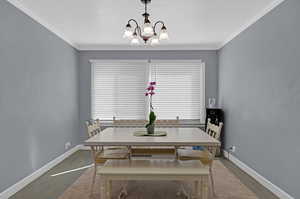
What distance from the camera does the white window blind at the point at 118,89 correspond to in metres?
5.55

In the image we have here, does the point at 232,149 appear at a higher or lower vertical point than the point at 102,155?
lower

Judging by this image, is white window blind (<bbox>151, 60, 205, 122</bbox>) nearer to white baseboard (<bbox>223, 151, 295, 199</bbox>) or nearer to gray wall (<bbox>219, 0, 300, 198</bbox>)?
gray wall (<bbox>219, 0, 300, 198</bbox>)

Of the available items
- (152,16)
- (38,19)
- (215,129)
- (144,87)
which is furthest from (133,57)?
(215,129)

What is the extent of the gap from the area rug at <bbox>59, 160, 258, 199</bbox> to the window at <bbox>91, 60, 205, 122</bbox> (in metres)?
2.22

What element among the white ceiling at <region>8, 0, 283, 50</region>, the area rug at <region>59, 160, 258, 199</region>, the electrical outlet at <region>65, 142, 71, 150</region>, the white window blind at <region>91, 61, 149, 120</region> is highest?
the white ceiling at <region>8, 0, 283, 50</region>

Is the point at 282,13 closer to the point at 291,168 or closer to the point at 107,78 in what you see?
the point at 291,168

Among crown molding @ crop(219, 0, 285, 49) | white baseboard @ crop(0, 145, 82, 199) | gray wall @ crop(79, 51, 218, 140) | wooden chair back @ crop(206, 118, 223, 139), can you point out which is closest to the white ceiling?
crown molding @ crop(219, 0, 285, 49)

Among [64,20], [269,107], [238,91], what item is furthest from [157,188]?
[64,20]

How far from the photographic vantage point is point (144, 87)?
18.3ft

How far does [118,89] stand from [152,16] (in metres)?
2.42

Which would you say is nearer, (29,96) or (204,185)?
(204,185)

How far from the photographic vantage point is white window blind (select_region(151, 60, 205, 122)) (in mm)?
5535

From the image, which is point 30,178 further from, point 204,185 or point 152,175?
point 204,185

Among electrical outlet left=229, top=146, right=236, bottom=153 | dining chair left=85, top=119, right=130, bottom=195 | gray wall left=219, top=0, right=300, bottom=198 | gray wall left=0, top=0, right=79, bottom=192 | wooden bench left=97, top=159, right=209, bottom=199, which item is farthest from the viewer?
electrical outlet left=229, top=146, right=236, bottom=153
